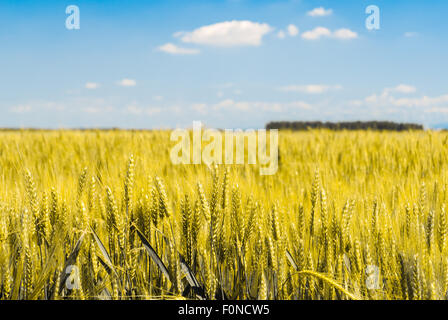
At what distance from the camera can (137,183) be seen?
4.91 feet

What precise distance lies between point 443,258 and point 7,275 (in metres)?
1.30

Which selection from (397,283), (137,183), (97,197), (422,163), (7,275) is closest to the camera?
(7,275)

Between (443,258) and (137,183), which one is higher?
(137,183)

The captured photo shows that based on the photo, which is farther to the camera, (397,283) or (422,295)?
(397,283)

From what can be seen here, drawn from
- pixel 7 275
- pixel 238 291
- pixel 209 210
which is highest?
pixel 209 210

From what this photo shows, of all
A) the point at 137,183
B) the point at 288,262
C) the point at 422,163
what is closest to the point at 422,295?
the point at 288,262

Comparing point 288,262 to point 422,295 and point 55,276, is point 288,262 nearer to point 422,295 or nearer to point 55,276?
point 422,295

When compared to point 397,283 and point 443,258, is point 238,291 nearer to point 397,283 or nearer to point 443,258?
point 397,283

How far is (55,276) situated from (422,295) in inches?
41.4

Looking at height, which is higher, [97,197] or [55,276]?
[97,197]
